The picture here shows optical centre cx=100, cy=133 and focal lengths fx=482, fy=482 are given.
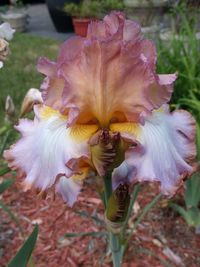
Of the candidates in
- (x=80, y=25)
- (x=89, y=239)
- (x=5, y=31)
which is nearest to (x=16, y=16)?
(x=80, y=25)

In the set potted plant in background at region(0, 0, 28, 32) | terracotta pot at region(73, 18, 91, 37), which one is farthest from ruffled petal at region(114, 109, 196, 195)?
potted plant in background at region(0, 0, 28, 32)

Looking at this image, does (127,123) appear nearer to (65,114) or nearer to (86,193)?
(65,114)

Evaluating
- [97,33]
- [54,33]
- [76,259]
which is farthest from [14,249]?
[54,33]

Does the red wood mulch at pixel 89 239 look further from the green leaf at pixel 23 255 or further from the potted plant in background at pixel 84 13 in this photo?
the potted plant in background at pixel 84 13

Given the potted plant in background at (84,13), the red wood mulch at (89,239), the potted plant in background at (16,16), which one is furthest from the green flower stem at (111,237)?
the potted plant in background at (16,16)

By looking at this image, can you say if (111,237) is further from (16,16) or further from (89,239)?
(16,16)

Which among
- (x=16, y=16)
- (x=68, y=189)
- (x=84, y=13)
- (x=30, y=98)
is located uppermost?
(x=68, y=189)

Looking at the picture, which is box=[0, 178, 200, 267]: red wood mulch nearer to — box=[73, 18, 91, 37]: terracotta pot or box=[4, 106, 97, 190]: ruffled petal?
box=[4, 106, 97, 190]: ruffled petal

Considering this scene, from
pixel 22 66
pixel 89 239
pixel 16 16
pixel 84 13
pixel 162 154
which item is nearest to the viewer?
pixel 162 154
